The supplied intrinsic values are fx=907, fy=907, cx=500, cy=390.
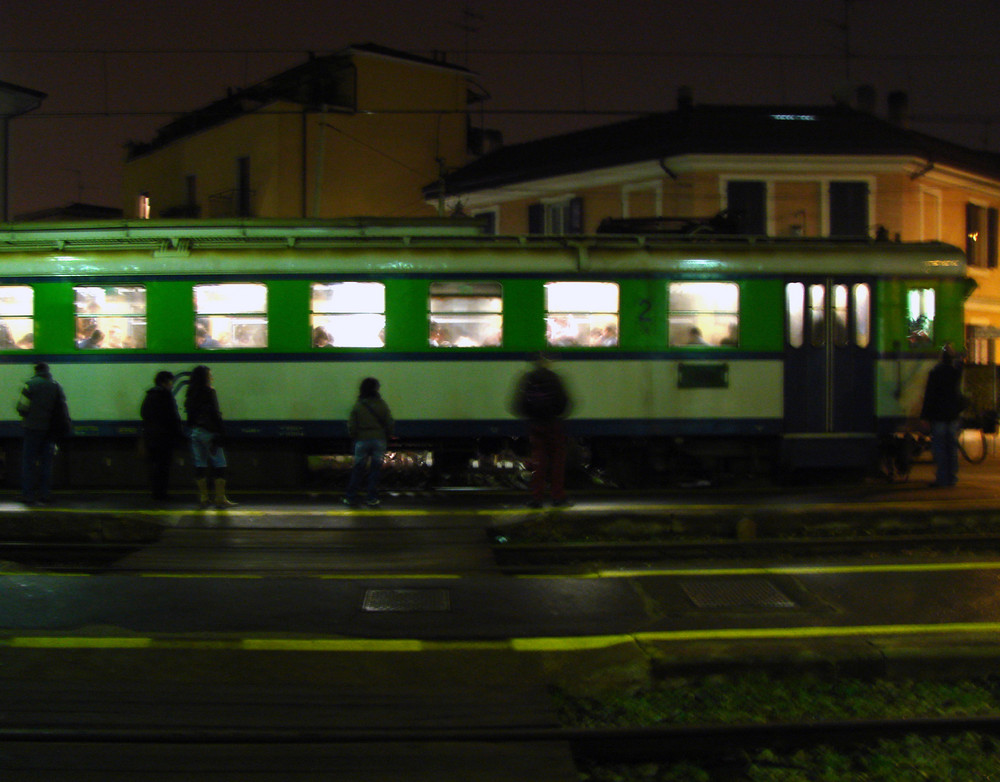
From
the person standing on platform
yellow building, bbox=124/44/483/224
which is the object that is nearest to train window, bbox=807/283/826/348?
the person standing on platform

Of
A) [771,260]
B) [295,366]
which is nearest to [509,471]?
[295,366]

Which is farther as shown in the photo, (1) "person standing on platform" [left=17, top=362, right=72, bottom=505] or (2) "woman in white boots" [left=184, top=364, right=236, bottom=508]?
(1) "person standing on platform" [left=17, top=362, right=72, bottom=505]

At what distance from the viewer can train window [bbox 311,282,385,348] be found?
11.4 m

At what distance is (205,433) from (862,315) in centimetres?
837

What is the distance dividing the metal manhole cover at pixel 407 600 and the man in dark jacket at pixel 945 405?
7.13 m

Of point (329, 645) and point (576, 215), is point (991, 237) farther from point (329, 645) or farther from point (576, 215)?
point (329, 645)

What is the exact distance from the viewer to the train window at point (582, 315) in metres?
11.5

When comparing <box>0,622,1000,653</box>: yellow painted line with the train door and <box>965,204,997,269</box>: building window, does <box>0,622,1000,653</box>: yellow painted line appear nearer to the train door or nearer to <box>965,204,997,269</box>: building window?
the train door

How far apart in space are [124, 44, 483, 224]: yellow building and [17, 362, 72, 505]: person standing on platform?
1719cm

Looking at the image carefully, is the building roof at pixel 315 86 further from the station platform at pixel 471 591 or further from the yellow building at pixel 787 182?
the station platform at pixel 471 591

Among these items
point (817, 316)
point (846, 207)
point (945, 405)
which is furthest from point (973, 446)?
point (817, 316)

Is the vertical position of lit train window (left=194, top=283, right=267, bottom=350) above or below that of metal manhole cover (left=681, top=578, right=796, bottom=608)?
above

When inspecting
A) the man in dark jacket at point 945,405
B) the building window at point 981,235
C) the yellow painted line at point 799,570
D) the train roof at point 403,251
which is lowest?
the yellow painted line at point 799,570

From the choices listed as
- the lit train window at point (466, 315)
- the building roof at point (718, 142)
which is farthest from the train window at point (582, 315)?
the building roof at point (718, 142)
